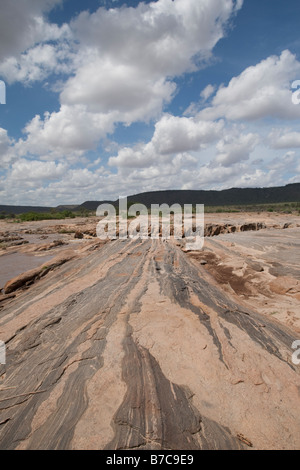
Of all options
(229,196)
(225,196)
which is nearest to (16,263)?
(229,196)

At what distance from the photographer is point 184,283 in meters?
6.41

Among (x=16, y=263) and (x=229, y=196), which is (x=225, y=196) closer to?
(x=229, y=196)

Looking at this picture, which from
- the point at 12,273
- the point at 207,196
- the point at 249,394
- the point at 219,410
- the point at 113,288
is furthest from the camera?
the point at 207,196

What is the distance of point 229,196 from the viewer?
365 feet

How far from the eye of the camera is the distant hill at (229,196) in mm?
98938

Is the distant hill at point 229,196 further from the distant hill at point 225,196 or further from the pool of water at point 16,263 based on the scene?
the pool of water at point 16,263

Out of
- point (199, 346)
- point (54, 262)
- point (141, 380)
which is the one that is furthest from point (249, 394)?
point (54, 262)

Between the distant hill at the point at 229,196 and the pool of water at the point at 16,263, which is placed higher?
the distant hill at the point at 229,196

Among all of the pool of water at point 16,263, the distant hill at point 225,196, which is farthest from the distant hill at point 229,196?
the pool of water at point 16,263

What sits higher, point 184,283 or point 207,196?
point 207,196

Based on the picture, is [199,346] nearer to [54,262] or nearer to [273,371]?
[273,371]

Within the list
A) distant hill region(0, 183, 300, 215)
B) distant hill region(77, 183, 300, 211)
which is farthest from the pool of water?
distant hill region(77, 183, 300, 211)

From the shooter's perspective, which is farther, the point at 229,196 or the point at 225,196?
the point at 225,196
